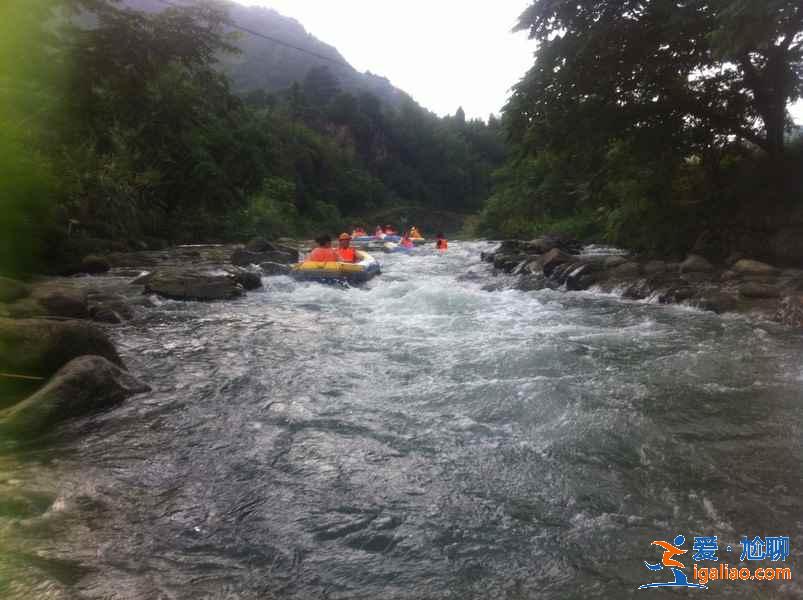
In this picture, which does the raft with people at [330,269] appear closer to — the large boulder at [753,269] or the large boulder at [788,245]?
the large boulder at [753,269]

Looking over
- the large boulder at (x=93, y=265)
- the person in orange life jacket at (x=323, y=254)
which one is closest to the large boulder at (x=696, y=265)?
the person in orange life jacket at (x=323, y=254)

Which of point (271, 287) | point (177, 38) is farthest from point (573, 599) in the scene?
point (177, 38)

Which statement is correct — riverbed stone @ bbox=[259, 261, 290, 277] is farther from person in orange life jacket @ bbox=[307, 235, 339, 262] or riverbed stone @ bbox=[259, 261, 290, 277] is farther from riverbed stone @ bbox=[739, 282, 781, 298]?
riverbed stone @ bbox=[739, 282, 781, 298]

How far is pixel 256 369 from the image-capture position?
5461 millimetres

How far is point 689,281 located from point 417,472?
8909 millimetres

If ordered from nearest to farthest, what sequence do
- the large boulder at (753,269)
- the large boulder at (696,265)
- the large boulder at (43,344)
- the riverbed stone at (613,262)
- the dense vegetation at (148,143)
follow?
the large boulder at (43,344) → the large boulder at (753,269) → the dense vegetation at (148,143) → the large boulder at (696,265) → the riverbed stone at (613,262)

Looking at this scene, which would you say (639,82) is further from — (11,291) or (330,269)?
(11,291)

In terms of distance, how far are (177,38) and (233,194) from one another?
14044mm

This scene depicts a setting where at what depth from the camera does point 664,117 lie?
1249cm

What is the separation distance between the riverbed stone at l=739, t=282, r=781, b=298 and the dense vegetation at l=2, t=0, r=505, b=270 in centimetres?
714

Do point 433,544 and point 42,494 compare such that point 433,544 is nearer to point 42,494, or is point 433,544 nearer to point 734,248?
point 42,494

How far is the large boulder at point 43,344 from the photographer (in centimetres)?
436

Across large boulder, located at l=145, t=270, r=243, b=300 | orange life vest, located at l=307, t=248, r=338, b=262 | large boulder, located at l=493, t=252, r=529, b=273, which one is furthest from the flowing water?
large boulder, located at l=493, t=252, r=529, b=273

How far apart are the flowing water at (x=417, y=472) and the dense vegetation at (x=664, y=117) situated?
24.6ft
